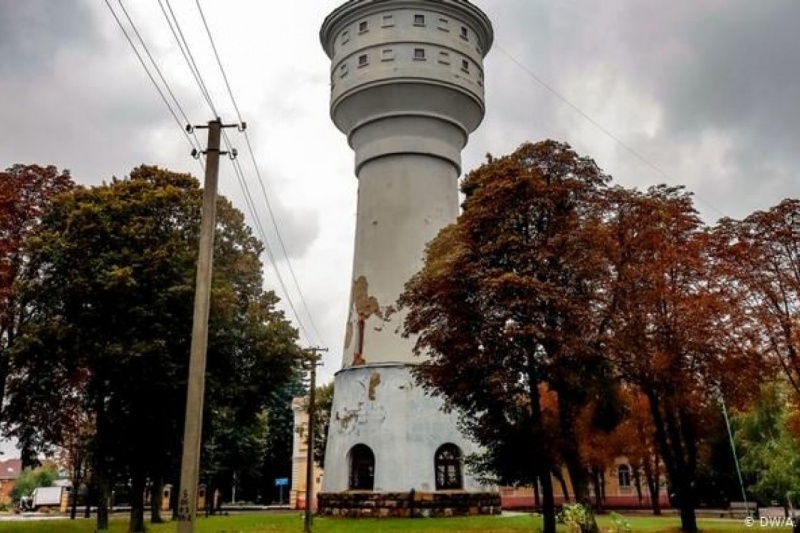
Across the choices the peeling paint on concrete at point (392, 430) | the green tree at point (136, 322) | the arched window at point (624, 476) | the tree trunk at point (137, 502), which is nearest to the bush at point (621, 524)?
the peeling paint on concrete at point (392, 430)

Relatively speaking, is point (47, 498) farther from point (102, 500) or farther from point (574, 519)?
point (574, 519)

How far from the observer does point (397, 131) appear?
105ft

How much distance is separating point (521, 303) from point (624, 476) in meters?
40.7

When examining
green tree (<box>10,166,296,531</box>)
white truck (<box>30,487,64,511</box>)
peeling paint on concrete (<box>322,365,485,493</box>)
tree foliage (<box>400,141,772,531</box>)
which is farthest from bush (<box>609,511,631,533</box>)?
white truck (<box>30,487,64,511</box>)

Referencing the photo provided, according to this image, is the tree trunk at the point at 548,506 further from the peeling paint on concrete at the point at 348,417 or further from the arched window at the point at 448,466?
the peeling paint on concrete at the point at 348,417

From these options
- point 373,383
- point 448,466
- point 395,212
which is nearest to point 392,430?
point 373,383

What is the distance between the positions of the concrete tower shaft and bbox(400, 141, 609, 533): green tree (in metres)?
8.99

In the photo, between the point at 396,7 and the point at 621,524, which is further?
the point at 396,7

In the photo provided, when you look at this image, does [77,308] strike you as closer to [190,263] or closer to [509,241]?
[190,263]

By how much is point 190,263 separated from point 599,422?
1318 centimetres

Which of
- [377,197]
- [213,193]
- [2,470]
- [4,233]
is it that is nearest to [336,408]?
[377,197]

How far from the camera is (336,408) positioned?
1216 inches

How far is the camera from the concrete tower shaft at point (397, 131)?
101 feet

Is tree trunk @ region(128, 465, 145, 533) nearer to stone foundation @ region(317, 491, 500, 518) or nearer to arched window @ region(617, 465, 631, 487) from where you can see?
stone foundation @ region(317, 491, 500, 518)
